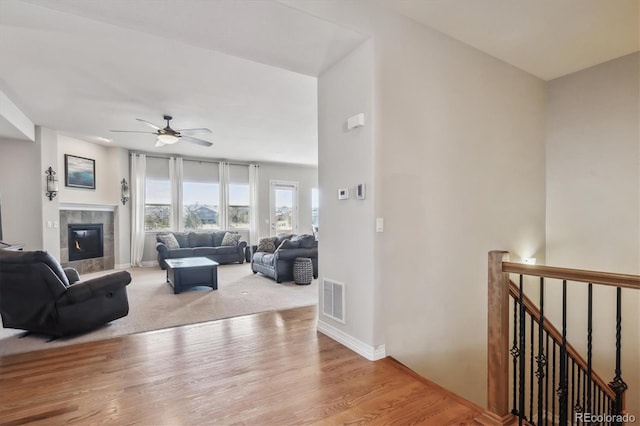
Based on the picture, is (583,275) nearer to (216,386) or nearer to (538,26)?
(216,386)

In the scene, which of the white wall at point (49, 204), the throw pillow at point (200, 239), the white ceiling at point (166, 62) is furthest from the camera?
the throw pillow at point (200, 239)

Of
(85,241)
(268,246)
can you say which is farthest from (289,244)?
(85,241)

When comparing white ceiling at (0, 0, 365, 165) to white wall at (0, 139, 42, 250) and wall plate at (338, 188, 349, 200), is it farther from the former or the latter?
wall plate at (338, 188, 349, 200)

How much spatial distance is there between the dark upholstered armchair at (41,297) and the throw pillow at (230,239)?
16.6 feet

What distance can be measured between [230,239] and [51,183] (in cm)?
390

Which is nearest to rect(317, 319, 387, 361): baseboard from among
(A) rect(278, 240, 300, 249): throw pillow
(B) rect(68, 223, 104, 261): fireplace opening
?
(A) rect(278, 240, 300, 249): throw pillow

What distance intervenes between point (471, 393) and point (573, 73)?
4386 millimetres

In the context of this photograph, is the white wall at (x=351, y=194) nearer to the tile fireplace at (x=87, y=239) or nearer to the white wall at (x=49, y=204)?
the white wall at (x=49, y=204)

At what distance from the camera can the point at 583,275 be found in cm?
157

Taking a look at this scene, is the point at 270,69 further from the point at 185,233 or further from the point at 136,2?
the point at 185,233

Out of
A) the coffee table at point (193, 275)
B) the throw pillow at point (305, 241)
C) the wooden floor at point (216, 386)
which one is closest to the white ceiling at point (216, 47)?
the throw pillow at point (305, 241)

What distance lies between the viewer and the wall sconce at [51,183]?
5812 millimetres

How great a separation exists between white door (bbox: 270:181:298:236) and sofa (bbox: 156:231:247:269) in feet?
5.23

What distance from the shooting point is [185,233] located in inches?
325
